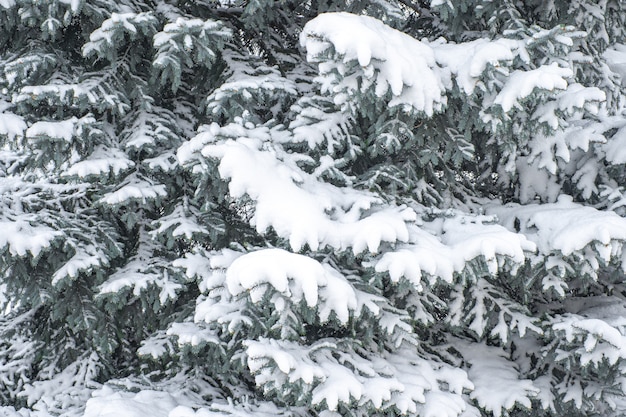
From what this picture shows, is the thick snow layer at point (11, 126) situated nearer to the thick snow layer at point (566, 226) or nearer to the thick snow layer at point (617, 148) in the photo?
the thick snow layer at point (566, 226)

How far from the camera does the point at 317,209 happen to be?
2869 mm

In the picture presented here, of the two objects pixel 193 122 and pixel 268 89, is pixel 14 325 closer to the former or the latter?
pixel 193 122

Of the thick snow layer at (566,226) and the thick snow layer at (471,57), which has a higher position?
the thick snow layer at (471,57)

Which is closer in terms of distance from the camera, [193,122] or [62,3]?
[62,3]

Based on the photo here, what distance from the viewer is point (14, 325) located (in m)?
4.79

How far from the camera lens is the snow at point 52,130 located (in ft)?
10.9

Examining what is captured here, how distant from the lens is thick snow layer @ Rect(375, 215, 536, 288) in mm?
2598

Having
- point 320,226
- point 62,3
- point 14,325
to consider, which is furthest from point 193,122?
point 14,325

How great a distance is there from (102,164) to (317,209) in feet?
5.14

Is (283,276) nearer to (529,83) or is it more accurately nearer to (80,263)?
(529,83)

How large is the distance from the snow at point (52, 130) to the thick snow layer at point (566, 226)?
10.1 feet

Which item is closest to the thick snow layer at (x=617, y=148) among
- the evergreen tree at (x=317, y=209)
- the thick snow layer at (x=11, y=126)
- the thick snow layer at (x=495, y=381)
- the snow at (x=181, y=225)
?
the evergreen tree at (x=317, y=209)

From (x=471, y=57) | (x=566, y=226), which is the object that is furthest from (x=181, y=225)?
(x=566, y=226)

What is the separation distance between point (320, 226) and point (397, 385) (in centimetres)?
100
